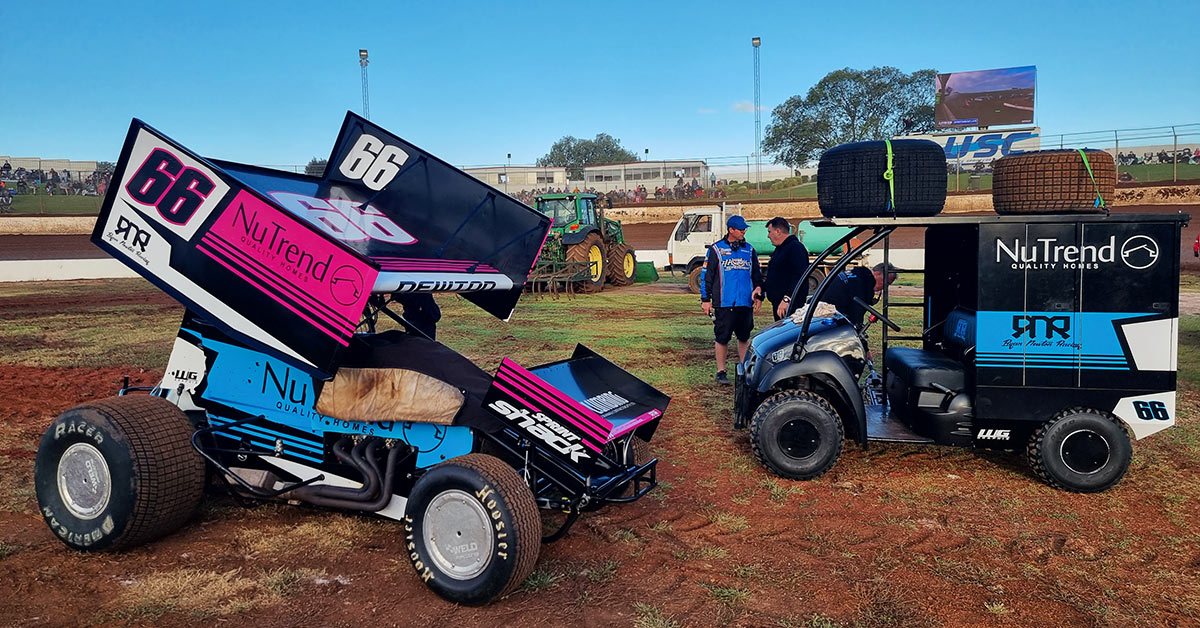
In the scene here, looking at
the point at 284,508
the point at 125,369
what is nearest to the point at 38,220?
the point at 125,369

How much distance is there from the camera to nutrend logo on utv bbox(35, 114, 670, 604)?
3.71m

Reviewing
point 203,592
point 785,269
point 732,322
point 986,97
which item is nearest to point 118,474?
point 203,592

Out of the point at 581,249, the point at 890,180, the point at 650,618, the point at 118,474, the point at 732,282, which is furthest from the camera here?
the point at 581,249

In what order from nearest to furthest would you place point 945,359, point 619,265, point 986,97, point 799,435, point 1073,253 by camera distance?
point 1073,253 → point 799,435 → point 945,359 → point 619,265 → point 986,97

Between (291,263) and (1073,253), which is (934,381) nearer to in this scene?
(1073,253)

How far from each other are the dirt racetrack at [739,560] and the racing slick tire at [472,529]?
14cm

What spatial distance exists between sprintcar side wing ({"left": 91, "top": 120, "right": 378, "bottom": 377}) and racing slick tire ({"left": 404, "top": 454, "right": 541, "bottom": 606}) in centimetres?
82

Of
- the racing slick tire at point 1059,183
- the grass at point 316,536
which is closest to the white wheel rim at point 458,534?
the grass at point 316,536

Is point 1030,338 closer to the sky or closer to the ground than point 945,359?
closer to the sky

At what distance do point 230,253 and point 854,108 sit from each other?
6469 centimetres

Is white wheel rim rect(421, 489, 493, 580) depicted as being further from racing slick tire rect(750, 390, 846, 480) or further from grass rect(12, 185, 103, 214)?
grass rect(12, 185, 103, 214)

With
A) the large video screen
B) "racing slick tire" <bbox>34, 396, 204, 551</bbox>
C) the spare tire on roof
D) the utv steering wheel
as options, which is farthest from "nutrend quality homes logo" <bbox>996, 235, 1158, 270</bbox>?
the large video screen

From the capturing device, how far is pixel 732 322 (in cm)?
831

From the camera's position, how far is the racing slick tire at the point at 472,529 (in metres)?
3.54
